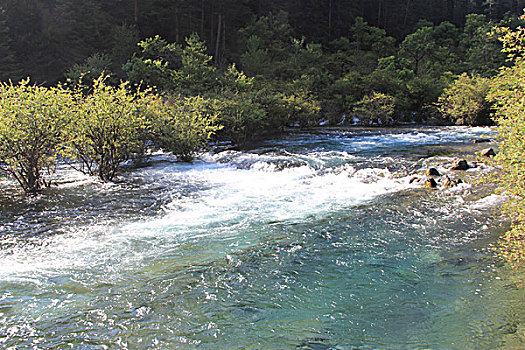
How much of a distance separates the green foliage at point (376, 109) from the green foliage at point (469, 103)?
359cm

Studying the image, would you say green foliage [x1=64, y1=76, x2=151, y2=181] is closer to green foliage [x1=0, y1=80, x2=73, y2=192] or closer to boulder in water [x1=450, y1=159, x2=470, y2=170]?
green foliage [x1=0, y1=80, x2=73, y2=192]

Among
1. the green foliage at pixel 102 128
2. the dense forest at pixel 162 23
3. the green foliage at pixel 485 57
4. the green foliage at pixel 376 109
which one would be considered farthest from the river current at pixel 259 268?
the green foliage at pixel 485 57

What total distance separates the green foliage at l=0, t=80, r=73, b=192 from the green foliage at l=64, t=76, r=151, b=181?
559mm

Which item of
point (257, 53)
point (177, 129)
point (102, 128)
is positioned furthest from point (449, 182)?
point (257, 53)

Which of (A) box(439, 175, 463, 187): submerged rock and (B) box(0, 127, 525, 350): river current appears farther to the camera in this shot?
(A) box(439, 175, 463, 187): submerged rock

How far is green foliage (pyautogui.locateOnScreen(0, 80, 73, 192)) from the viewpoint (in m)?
8.56

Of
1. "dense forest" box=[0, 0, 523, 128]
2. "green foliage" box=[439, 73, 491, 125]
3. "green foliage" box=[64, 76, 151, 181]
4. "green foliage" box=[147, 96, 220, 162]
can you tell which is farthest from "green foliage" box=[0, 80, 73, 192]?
"green foliage" box=[439, 73, 491, 125]

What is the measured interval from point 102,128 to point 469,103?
20845 mm

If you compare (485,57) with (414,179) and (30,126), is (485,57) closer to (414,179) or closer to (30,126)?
(414,179)

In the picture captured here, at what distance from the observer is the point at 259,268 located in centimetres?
520

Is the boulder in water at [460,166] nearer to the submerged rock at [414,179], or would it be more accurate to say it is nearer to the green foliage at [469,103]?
the submerged rock at [414,179]

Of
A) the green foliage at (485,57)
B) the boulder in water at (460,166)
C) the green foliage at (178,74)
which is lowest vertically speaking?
the boulder in water at (460,166)

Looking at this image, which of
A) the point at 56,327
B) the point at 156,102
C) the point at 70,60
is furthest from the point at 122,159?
the point at 70,60

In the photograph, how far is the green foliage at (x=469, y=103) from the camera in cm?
2120
